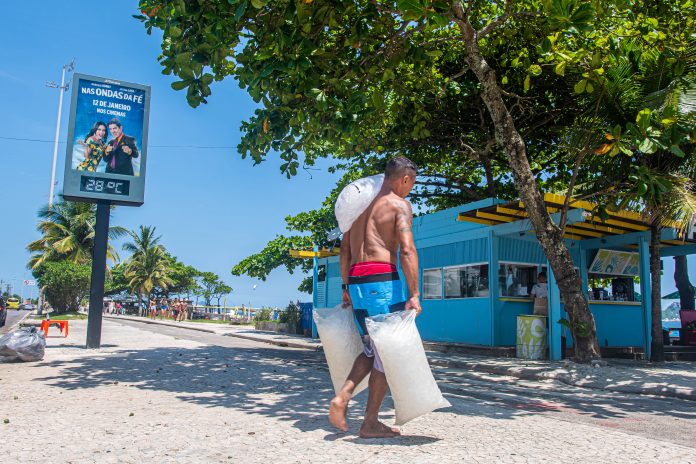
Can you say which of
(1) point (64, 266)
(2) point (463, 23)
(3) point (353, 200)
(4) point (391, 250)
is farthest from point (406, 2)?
(1) point (64, 266)

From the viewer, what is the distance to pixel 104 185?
39.5 ft

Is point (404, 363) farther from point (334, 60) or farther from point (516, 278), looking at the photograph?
point (516, 278)

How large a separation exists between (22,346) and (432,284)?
10.7 metres

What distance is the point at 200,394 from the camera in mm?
5930

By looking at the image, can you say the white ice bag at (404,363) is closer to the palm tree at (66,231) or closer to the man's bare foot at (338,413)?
the man's bare foot at (338,413)

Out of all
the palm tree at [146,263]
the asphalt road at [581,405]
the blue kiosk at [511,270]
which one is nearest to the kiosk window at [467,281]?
the blue kiosk at [511,270]

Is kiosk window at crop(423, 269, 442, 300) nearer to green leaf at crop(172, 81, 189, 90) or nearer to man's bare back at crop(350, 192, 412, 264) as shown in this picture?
green leaf at crop(172, 81, 189, 90)

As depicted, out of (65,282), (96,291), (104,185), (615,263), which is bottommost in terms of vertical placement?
(96,291)

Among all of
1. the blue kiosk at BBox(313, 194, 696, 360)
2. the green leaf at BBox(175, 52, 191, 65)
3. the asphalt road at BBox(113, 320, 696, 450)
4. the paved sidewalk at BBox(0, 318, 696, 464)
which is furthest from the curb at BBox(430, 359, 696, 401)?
the green leaf at BBox(175, 52, 191, 65)

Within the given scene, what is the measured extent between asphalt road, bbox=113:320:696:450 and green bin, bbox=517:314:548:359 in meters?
3.40

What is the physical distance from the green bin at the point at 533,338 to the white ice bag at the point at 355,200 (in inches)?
368

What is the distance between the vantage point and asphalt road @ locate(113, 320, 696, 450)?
5.00 m

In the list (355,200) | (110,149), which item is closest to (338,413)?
(355,200)

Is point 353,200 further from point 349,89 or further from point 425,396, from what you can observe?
point 349,89
